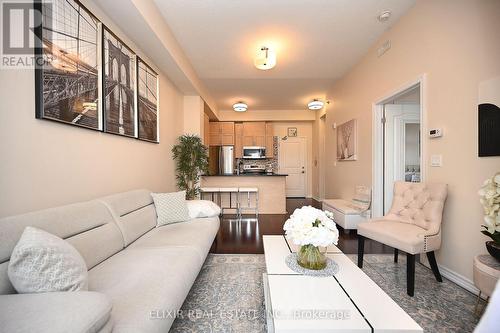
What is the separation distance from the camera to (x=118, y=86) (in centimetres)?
221

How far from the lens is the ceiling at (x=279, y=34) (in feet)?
7.85

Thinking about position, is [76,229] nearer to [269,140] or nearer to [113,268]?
[113,268]

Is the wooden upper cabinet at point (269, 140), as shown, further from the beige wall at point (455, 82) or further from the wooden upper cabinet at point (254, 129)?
the beige wall at point (455, 82)

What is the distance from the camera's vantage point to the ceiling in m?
2.39

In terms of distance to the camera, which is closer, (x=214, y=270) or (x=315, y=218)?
(x=315, y=218)

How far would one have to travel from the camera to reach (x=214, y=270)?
2182 mm

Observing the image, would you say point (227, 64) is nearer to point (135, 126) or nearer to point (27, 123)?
point (135, 126)

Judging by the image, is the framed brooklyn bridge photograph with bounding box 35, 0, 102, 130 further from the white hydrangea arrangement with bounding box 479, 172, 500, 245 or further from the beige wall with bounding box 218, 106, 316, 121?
the beige wall with bounding box 218, 106, 316, 121

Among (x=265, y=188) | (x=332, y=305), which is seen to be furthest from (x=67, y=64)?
(x=265, y=188)

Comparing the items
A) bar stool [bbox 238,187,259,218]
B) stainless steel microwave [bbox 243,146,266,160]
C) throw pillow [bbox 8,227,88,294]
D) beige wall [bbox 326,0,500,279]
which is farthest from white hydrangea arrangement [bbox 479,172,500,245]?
stainless steel microwave [bbox 243,146,266,160]

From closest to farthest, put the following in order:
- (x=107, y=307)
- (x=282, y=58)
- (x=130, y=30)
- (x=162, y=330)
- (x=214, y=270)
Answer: (x=107, y=307)
(x=162, y=330)
(x=214, y=270)
(x=130, y=30)
(x=282, y=58)

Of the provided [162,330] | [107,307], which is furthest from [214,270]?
[107,307]

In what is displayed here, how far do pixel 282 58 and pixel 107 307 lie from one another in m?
3.76

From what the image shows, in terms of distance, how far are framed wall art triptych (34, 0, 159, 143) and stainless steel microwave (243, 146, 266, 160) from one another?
445 cm
